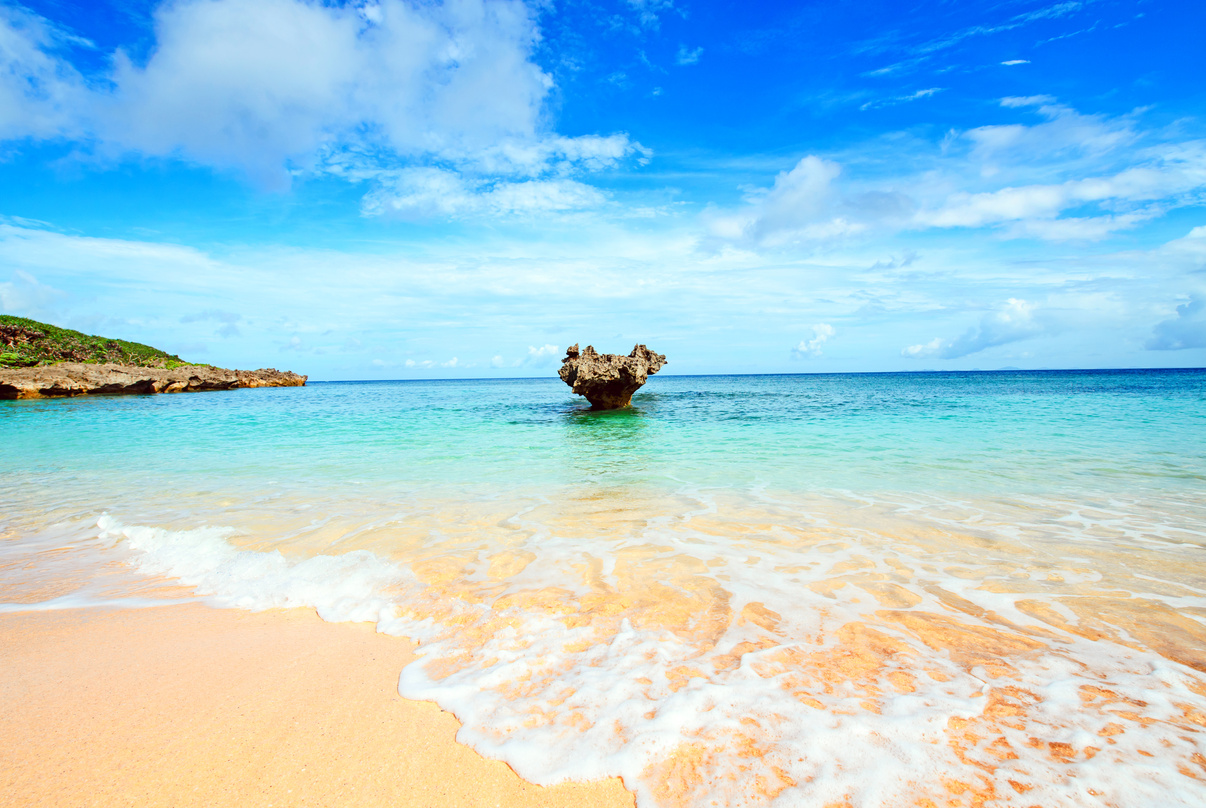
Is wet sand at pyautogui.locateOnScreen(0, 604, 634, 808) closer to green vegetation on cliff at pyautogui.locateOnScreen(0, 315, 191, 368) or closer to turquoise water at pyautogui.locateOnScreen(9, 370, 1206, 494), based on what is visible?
turquoise water at pyautogui.locateOnScreen(9, 370, 1206, 494)

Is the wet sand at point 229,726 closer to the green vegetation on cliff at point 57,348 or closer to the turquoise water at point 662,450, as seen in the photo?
the turquoise water at point 662,450

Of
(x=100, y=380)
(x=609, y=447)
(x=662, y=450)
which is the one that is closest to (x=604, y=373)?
(x=609, y=447)

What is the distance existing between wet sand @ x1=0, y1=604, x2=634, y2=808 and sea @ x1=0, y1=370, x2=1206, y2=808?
207mm

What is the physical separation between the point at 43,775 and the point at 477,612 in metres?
2.34

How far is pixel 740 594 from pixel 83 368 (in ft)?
165

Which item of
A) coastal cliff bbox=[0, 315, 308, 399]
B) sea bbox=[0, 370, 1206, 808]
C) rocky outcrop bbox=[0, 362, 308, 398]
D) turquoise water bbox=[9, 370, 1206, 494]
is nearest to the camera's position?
sea bbox=[0, 370, 1206, 808]

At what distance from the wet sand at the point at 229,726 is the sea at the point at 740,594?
0.68 ft

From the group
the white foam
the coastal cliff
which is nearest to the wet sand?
the white foam

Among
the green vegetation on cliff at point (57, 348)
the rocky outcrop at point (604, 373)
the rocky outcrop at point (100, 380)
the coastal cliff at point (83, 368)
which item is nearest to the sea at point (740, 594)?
the rocky outcrop at point (604, 373)

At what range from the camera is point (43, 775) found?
2305 millimetres

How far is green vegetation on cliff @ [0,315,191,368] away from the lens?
127ft

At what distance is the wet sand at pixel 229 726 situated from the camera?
7.30 feet

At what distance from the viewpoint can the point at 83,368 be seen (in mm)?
36562

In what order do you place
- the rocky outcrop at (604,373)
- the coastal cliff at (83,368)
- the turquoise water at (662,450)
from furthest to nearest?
1. the coastal cliff at (83,368)
2. the rocky outcrop at (604,373)
3. the turquoise water at (662,450)
